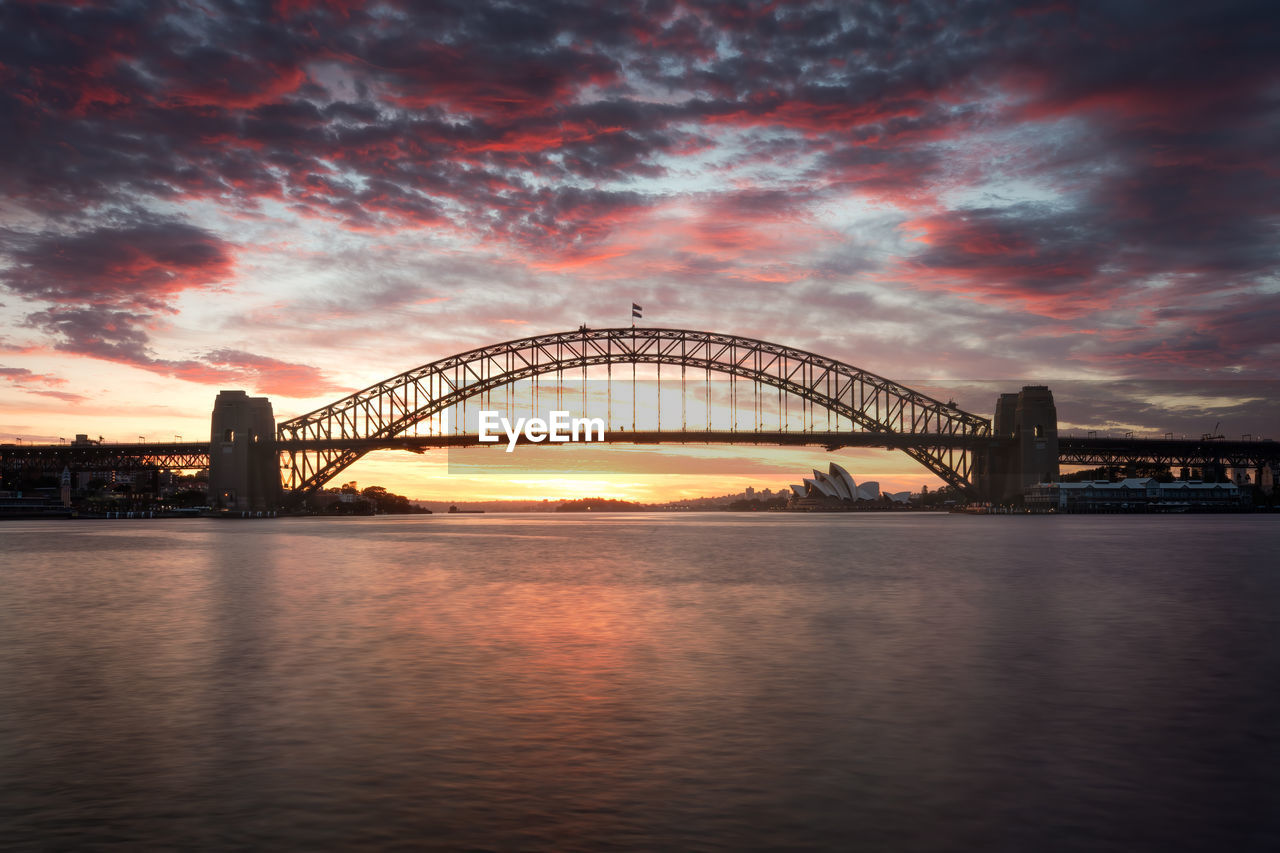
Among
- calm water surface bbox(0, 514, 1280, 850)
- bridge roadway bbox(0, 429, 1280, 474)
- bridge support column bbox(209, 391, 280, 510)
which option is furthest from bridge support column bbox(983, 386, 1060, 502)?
calm water surface bbox(0, 514, 1280, 850)

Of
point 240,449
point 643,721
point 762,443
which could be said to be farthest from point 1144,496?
point 643,721

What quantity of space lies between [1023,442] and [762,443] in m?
37.8

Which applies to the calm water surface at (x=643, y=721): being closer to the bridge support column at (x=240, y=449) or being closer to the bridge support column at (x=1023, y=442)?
the bridge support column at (x=1023, y=442)

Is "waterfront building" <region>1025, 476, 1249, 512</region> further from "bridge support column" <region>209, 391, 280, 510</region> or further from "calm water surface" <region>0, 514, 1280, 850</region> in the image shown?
"calm water surface" <region>0, 514, 1280, 850</region>

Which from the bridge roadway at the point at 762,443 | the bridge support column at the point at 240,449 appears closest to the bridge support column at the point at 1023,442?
the bridge roadway at the point at 762,443

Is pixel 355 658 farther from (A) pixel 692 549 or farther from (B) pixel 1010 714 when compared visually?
(A) pixel 692 549

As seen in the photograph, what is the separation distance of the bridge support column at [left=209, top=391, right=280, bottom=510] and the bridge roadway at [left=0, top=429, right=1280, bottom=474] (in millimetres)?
2644

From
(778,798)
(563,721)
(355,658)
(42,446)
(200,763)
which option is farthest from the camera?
(42,446)

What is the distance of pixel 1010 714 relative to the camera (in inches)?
512

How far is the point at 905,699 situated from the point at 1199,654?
7.45 m

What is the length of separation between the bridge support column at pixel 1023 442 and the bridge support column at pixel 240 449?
86355 mm

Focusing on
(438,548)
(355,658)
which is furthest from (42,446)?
(355,658)

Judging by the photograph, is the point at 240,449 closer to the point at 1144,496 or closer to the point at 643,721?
the point at 643,721

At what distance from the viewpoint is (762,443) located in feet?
338
